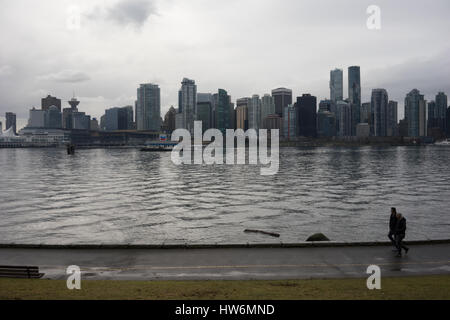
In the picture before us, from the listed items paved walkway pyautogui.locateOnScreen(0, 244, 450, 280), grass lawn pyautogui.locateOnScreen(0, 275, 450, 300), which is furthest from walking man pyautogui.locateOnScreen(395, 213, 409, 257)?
grass lawn pyautogui.locateOnScreen(0, 275, 450, 300)

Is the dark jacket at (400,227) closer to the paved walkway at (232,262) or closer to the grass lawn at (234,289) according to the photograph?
the paved walkway at (232,262)

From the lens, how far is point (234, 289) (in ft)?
49.9

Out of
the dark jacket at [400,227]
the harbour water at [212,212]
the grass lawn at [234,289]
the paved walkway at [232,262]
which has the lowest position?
the harbour water at [212,212]

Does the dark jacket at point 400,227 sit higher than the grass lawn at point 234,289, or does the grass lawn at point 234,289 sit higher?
the dark jacket at point 400,227

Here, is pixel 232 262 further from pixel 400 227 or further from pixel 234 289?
pixel 400 227

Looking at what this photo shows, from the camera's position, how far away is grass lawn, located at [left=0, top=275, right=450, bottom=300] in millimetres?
14195

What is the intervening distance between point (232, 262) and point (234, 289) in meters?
4.55

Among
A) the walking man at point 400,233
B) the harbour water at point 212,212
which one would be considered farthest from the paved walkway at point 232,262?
the harbour water at point 212,212

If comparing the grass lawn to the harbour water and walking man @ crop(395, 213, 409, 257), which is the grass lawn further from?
the harbour water

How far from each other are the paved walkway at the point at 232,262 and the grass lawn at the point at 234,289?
1.36 meters

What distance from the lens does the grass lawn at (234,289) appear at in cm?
1420

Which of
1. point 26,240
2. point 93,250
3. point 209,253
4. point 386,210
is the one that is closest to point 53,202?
point 26,240
